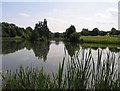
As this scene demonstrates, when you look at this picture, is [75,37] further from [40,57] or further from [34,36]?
[40,57]

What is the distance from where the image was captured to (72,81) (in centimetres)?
379

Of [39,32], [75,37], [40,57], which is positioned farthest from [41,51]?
[39,32]

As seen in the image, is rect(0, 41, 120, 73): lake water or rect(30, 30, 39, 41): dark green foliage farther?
rect(30, 30, 39, 41): dark green foliage

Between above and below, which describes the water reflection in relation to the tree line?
A: below

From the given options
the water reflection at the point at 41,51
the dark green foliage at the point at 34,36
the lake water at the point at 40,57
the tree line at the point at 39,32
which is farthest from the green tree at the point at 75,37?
the lake water at the point at 40,57

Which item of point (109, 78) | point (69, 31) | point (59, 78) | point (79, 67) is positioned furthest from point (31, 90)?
point (69, 31)

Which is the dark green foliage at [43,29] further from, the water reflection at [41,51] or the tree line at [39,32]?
the water reflection at [41,51]

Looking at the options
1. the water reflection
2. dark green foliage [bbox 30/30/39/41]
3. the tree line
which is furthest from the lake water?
dark green foliage [bbox 30/30/39/41]

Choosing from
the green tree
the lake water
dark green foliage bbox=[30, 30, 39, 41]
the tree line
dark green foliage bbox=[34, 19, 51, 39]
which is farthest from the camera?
dark green foliage bbox=[34, 19, 51, 39]

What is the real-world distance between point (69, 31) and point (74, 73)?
67678 millimetres

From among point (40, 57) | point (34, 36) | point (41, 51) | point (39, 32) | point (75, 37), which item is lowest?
point (40, 57)

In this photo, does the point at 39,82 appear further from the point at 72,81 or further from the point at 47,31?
the point at 47,31

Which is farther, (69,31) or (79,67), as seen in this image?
(69,31)

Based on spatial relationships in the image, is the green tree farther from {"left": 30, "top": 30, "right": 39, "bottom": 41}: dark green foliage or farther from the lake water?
the lake water
